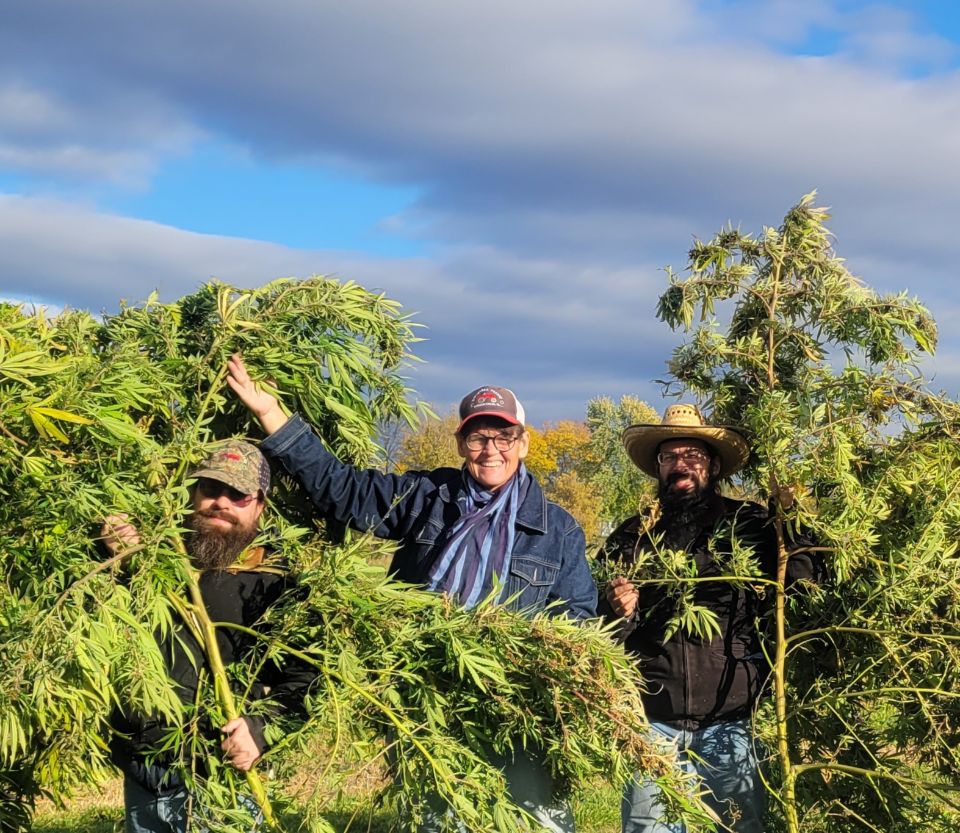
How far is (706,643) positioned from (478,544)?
1141 millimetres

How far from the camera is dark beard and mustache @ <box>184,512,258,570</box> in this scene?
156 inches

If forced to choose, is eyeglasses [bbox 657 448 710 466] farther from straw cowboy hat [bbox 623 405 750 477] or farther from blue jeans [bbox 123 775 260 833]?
blue jeans [bbox 123 775 260 833]

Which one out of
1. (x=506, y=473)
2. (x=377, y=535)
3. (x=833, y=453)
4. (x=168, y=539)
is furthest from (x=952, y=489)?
(x=168, y=539)

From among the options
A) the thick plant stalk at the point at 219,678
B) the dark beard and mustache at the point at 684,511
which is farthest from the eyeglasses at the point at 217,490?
the dark beard and mustache at the point at 684,511

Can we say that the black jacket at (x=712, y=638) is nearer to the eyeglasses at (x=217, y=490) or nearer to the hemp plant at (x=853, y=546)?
the hemp plant at (x=853, y=546)

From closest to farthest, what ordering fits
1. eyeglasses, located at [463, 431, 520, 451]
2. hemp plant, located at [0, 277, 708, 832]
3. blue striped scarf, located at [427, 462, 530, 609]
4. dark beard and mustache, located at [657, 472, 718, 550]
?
hemp plant, located at [0, 277, 708, 832], blue striped scarf, located at [427, 462, 530, 609], eyeglasses, located at [463, 431, 520, 451], dark beard and mustache, located at [657, 472, 718, 550]

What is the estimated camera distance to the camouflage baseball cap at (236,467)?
3.98m

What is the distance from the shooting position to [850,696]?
4562 mm

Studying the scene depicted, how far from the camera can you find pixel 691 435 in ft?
16.5

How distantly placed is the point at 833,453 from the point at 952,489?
511 millimetres

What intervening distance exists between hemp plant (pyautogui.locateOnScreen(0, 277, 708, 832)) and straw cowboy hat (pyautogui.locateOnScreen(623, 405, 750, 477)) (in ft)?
4.38

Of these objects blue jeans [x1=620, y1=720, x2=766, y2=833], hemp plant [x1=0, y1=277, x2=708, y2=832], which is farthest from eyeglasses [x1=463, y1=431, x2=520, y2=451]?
blue jeans [x1=620, y1=720, x2=766, y2=833]

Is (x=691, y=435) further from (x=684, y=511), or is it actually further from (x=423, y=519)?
(x=423, y=519)

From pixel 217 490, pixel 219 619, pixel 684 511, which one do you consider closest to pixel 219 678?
pixel 219 619
